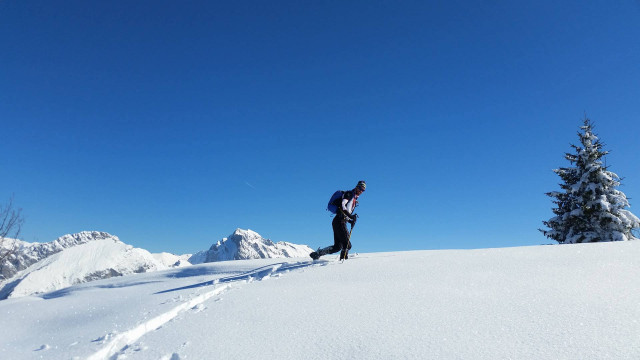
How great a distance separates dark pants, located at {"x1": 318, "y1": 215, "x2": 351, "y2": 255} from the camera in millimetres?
9109

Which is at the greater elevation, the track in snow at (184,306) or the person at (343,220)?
the person at (343,220)

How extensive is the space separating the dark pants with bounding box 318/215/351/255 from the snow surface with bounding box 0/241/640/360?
2.04 meters

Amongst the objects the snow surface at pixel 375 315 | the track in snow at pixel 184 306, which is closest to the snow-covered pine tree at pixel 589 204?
the snow surface at pixel 375 315

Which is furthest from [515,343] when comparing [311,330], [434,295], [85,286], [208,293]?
[85,286]

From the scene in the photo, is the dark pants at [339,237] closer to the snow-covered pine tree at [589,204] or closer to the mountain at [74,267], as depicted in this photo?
the snow-covered pine tree at [589,204]

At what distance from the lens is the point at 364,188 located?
929 cm

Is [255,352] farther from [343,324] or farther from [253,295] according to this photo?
[253,295]

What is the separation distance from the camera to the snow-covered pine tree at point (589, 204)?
651 inches

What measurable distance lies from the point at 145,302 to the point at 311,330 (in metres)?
3.51

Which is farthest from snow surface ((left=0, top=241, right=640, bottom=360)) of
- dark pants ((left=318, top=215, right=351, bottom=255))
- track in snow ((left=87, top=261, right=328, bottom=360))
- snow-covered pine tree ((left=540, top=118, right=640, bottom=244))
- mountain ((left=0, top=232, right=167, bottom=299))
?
mountain ((left=0, top=232, right=167, bottom=299))

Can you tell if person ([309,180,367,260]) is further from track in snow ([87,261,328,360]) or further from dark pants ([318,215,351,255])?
track in snow ([87,261,328,360])

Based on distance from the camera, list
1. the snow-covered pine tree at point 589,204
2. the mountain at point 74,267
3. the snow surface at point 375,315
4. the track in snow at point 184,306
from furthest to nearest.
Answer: the mountain at point 74,267, the snow-covered pine tree at point 589,204, the track in snow at point 184,306, the snow surface at point 375,315

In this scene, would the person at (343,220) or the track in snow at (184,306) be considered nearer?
the track in snow at (184,306)

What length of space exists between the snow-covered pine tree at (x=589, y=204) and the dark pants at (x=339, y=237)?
14.2 meters
